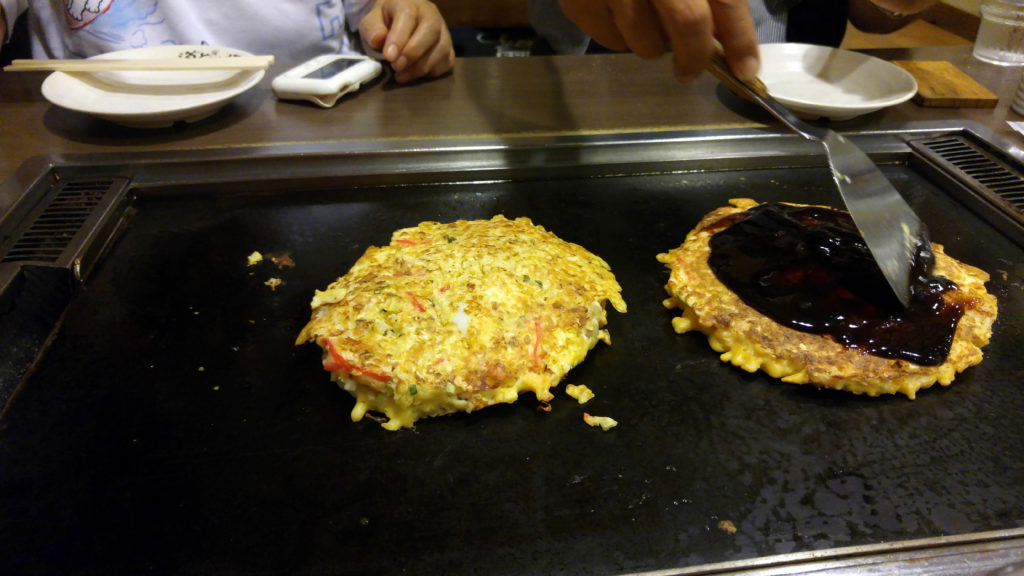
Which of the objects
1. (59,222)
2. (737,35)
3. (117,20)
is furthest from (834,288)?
(117,20)

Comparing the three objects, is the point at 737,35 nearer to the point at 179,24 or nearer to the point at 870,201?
the point at 870,201

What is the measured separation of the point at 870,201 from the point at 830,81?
1178 mm

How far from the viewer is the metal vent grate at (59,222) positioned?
1.70 m

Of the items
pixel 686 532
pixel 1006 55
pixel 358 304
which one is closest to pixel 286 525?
pixel 358 304

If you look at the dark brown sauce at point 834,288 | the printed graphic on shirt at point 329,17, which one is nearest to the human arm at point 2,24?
the printed graphic on shirt at point 329,17

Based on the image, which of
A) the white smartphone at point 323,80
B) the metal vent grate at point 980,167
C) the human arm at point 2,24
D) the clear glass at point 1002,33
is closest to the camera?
the metal vent grate at point 980,167

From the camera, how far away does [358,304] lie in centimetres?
158

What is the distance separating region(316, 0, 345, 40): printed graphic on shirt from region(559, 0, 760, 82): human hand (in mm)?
1705

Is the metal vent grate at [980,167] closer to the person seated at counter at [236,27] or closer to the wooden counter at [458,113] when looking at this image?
the wooden counter at [458,113]

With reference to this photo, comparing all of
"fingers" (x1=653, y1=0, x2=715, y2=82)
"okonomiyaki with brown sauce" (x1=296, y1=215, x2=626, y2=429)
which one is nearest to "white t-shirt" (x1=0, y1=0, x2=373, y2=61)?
"okonomiyaki with brown sauce" (x1=296, y1=215, x2=626, y2=429)

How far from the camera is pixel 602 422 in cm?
141

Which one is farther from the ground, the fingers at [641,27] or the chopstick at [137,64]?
the fingers at [641,27]

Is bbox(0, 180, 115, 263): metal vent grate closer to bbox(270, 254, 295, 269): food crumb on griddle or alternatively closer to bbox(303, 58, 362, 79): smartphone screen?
bbox(270, 254, 295, 269): food crumb on griddle

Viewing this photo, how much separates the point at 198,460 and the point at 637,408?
101 centimetres
